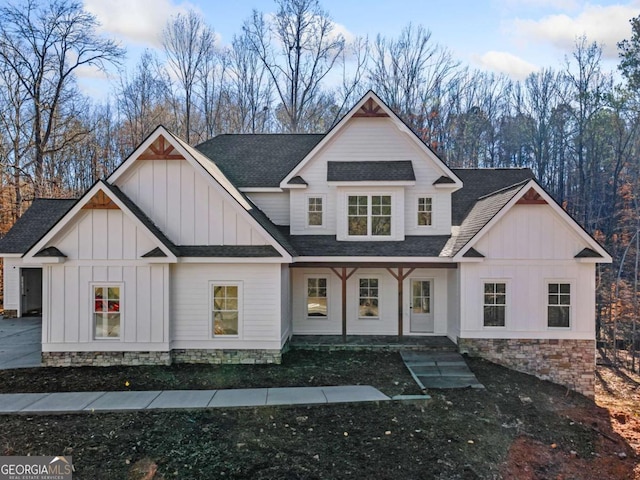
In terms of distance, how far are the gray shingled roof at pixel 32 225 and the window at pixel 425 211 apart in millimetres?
13269

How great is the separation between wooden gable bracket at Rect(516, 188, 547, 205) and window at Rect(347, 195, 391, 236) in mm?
3965

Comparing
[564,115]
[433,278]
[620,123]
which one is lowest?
[433,278]

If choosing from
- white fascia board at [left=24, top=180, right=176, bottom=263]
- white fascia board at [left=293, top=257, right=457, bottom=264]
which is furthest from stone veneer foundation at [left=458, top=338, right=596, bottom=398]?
white fascia board at [left=24, top=180, right=176, bottom=263]

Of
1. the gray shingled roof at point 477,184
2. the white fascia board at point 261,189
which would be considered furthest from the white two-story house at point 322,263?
the gray shingled roof at point 477,184

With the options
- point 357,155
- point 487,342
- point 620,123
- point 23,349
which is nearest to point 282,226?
point 357,155

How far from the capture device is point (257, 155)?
15500 millimetres

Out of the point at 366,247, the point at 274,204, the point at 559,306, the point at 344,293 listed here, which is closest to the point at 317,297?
the point at 344,293

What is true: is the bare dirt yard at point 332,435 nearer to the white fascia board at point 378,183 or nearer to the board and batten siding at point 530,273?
the board and batten siding at point 530,273

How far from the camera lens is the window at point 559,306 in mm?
11039

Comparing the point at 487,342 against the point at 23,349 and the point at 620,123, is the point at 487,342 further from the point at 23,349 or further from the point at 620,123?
the point at 620,123

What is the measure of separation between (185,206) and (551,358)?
37.2 feet

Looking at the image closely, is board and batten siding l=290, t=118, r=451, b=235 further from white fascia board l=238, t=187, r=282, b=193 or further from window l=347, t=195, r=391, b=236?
white fascia board l=238, t=187, r=282, b=193

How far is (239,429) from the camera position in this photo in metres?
6.74

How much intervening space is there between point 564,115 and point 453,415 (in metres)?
26.0
